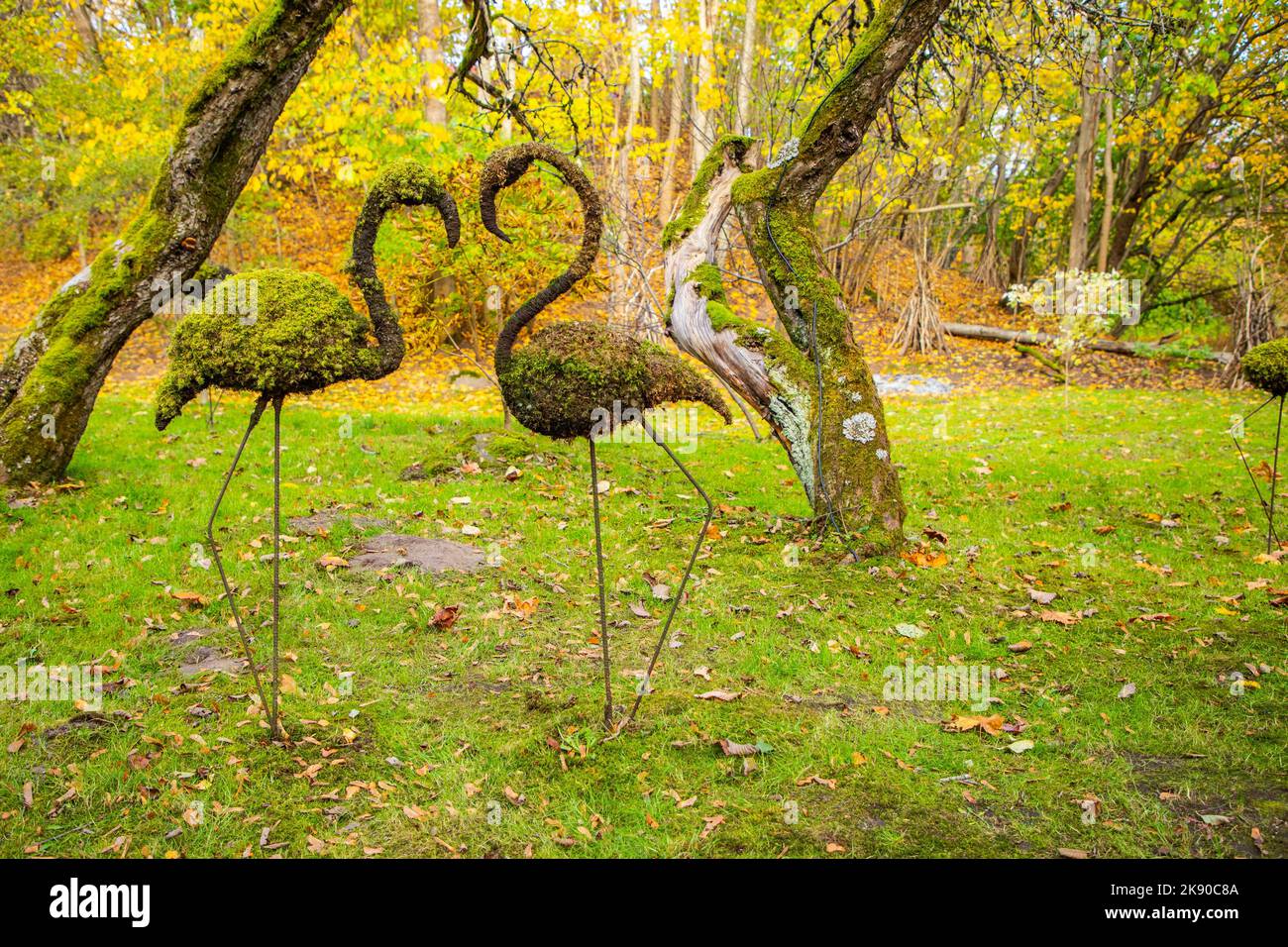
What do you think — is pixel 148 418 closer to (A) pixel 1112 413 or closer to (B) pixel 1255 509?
(B) pixel 1255 509

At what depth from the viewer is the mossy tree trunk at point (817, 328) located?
6375 millimetres

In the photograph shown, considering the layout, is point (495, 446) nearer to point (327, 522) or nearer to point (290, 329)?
point (327, 522)

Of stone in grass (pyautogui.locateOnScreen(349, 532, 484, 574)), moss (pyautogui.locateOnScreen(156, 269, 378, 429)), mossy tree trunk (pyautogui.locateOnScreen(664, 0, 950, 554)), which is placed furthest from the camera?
mossy tree trunk (pyautogui.locateOnScreen(664, 0, 950, 554))

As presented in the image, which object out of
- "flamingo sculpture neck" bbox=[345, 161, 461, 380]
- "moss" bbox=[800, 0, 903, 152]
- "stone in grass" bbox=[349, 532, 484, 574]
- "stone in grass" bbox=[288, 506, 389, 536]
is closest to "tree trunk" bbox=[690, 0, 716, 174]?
"moss" bbox=[800, 0, 903, 152]

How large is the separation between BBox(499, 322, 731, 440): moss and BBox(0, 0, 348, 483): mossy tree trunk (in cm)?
483

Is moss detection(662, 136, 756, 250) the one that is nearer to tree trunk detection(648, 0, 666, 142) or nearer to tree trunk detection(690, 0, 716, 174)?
tree trunk detection(690, 0, 716, 174)

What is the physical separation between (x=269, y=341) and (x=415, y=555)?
3158mm

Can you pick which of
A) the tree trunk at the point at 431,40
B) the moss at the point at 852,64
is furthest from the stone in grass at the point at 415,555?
the tree trunk at the point at 431,40

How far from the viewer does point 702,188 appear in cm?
752

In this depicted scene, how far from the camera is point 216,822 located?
348 cm

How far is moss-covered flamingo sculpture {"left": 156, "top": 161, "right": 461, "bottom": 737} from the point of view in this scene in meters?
3.52

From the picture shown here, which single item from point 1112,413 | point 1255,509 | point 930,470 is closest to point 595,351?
point 930,470

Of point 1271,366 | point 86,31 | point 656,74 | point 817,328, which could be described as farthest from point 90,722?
point 86,31

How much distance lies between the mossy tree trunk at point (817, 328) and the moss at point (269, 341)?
370 cm
